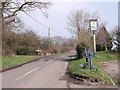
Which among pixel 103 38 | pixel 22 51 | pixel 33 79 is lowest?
pixel 22 51

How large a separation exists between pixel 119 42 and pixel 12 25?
2374 centimetres

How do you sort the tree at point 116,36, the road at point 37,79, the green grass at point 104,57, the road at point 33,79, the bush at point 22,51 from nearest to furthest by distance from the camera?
the road at point 37,79 < the road at point 33,79 < the green grass at point 104,57 < the tree at point 116,36 < the bush at point 22,51

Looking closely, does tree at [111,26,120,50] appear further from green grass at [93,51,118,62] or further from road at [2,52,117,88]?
road at [2,52,117,88]

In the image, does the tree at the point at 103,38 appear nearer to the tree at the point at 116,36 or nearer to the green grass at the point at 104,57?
the tree at the point at 116,36

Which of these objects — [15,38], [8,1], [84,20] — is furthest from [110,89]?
[84,20]

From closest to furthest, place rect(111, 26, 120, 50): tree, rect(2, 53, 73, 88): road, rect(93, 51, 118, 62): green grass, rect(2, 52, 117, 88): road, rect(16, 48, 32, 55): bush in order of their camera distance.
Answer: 1. rect(2, 52, 117, 88): road
2. rect(2, 53, 73, 88): road
3. rect(93, 51, 118, 62): green grass
4. rect(111, 26, 120, 50): tree
5. rect(16, 48, 32, 55): bush

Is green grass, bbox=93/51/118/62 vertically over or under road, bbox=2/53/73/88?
under

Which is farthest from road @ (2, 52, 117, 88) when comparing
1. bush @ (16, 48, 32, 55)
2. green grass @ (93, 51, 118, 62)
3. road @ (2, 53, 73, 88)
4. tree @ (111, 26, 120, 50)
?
bush @ (16, 48, 32, 55)

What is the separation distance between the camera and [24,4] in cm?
2905

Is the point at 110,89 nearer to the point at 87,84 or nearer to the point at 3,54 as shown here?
the point at 87,84

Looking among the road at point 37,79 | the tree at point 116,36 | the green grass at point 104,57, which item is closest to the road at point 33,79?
the road at point 37,79

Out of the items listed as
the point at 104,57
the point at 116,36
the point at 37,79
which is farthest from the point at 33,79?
the point at 116,36

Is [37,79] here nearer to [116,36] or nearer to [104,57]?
[104,57]

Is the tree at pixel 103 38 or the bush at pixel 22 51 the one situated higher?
the tree at pixel 103 38
